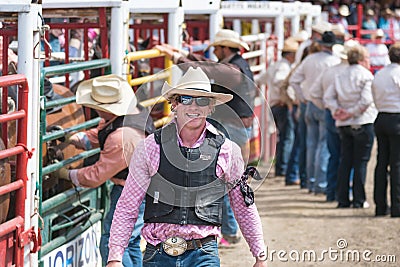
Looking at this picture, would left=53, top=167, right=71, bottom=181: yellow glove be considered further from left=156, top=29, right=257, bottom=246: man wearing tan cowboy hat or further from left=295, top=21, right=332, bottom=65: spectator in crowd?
left=295, top=21, right=332, bottom=65: spectator in crowd

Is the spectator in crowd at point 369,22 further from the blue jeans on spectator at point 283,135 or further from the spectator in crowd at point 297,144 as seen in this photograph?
the spectator in crowd at point 297,144

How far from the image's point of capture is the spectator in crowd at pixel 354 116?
951cm

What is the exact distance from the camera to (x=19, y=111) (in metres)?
4.73

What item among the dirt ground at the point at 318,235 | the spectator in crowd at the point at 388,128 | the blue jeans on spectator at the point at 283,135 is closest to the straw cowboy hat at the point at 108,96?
the dirt ground at the point at 318,235

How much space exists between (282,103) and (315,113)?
1126 millimetres

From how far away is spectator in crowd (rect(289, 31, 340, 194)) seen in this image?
10.5m

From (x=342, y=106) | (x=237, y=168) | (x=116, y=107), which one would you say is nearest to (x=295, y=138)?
(x=342, y=106)

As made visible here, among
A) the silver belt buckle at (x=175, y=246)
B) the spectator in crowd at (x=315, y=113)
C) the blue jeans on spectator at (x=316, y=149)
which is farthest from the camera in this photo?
the blue jeans on spectator at (x=316, y=149)

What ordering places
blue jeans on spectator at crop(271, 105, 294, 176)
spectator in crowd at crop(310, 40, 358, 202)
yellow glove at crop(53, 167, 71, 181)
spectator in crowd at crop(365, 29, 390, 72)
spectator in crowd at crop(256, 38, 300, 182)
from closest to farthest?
yellow glove at crop(53, 167, 71, 181) < spectator in crowd at crop(310, 40, 358, 202) < spectator in crowd at crop(256, 38, 300, 182) < blue jeans on spectator at crop(271, 105, 294, 176) < spectator in crowd at crop(365, 29, 390, 72)

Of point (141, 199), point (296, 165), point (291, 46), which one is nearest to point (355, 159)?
point (296, 165)

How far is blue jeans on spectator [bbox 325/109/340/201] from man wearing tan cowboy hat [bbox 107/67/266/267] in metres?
6.07

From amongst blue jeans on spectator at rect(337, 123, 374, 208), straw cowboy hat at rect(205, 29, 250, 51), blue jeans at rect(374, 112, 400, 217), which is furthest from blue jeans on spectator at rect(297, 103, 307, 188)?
straw cowboy hat at rect(205, 29, 250, 51)

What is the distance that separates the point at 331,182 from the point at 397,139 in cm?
154

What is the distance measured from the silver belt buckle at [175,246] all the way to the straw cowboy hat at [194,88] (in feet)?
2.26
